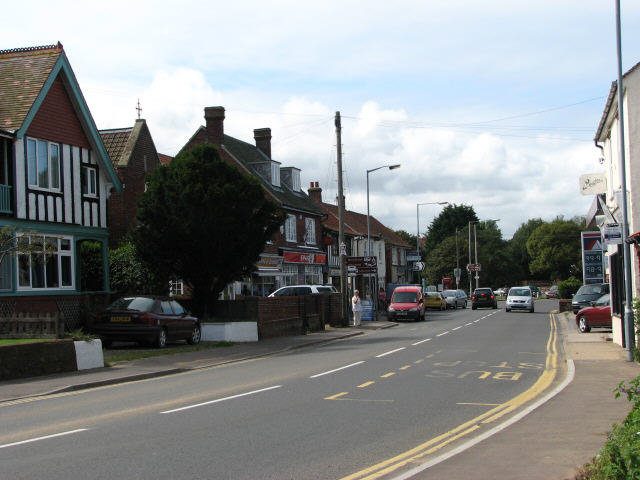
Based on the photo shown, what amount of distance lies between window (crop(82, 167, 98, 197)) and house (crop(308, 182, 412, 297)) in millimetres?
19384

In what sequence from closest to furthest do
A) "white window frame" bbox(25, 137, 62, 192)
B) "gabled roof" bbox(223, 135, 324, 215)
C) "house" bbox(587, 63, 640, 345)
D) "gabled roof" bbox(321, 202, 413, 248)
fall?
"house" bbox(587, 63, 640, 345) → "white window frame" bbox(25, 137, 62, 192) → "gabled roof" bbox(223, 135, 324, 215) → "gabled roof" bbox(321, 202, 413, 248)

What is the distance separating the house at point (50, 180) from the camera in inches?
887

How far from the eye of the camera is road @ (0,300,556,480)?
7.47 metres

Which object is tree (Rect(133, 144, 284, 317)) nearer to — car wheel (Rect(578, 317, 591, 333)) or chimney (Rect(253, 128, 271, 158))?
car wheel (Rect(578, 317, 591, 333))

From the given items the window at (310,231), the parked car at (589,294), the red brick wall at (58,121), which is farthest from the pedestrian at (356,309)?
the window at (310,231)

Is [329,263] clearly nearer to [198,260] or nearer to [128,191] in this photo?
[128,191]

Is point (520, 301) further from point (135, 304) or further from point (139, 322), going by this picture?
point (139, 322)

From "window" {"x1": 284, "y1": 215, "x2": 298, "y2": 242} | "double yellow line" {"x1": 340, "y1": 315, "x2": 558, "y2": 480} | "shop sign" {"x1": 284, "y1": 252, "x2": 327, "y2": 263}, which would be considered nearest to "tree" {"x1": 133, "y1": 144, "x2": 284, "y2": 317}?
"double yellow line" {"x1": 340, "y1": 315, "x2": 558, "y2": 480}

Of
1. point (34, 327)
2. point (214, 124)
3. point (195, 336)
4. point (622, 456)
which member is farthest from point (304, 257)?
point (622, 456)

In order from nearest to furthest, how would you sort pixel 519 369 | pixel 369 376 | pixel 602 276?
1. pixel 369 376
2. pixel 519 369
3. pixel 602 276

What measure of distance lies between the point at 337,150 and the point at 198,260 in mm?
11178

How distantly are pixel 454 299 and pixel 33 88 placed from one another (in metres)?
42.9

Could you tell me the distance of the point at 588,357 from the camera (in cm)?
1856

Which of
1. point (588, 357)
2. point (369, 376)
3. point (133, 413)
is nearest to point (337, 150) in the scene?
point (588, 357)
